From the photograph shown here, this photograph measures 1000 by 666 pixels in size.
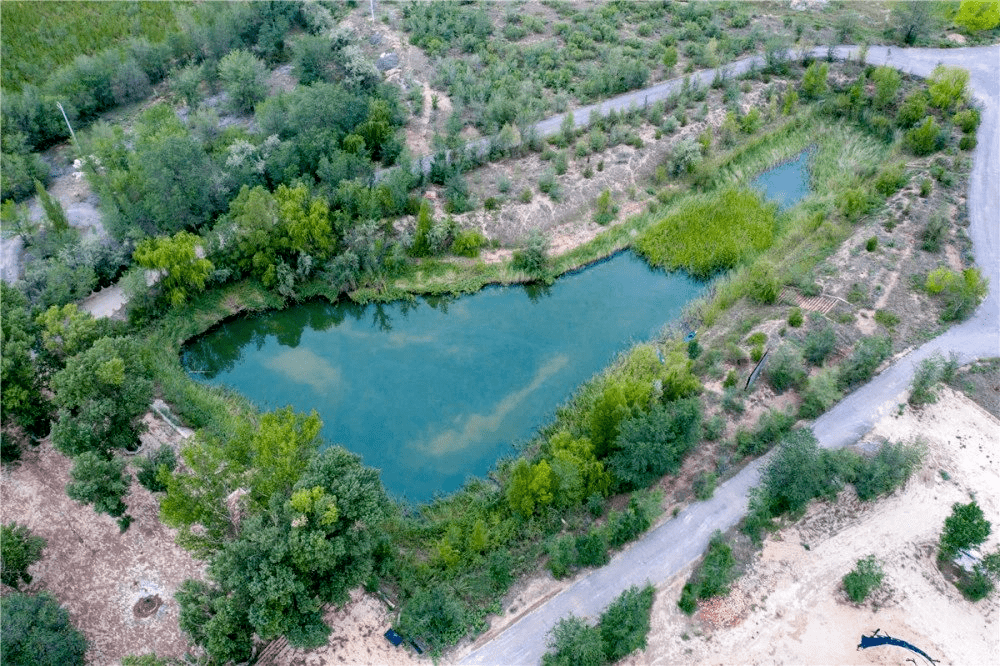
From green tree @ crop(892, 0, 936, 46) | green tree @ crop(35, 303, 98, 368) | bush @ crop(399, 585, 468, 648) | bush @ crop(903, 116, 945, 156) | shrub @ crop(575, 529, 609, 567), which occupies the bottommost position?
bush @ crop(399, 585, 468, 648)

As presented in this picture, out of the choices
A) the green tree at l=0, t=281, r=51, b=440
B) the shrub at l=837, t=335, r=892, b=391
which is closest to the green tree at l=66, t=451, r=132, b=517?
the green tree at l=0, t=281, r=51, b=440

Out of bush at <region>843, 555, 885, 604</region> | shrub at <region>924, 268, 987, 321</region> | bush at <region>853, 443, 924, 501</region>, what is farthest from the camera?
shrub at <region>924, 268, 987, 321</region>

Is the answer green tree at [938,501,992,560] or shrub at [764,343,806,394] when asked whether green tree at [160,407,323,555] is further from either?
green tree at [938,501,992,560]

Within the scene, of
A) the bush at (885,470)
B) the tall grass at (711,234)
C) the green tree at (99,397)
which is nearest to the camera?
the green tree at (99,397)

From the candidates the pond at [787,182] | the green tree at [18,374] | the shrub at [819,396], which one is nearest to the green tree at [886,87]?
the pond at [787,182]

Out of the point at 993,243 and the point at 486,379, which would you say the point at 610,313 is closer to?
the point at 486,379

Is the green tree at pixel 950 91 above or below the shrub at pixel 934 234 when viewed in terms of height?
above

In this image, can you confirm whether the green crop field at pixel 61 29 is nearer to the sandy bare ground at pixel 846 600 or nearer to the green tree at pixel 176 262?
the green tree at pixel 176 262

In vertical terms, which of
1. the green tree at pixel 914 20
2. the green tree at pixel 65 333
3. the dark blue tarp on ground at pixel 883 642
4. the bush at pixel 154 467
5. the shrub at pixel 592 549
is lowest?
the dark blue tarp on ground at pixel 883 642
